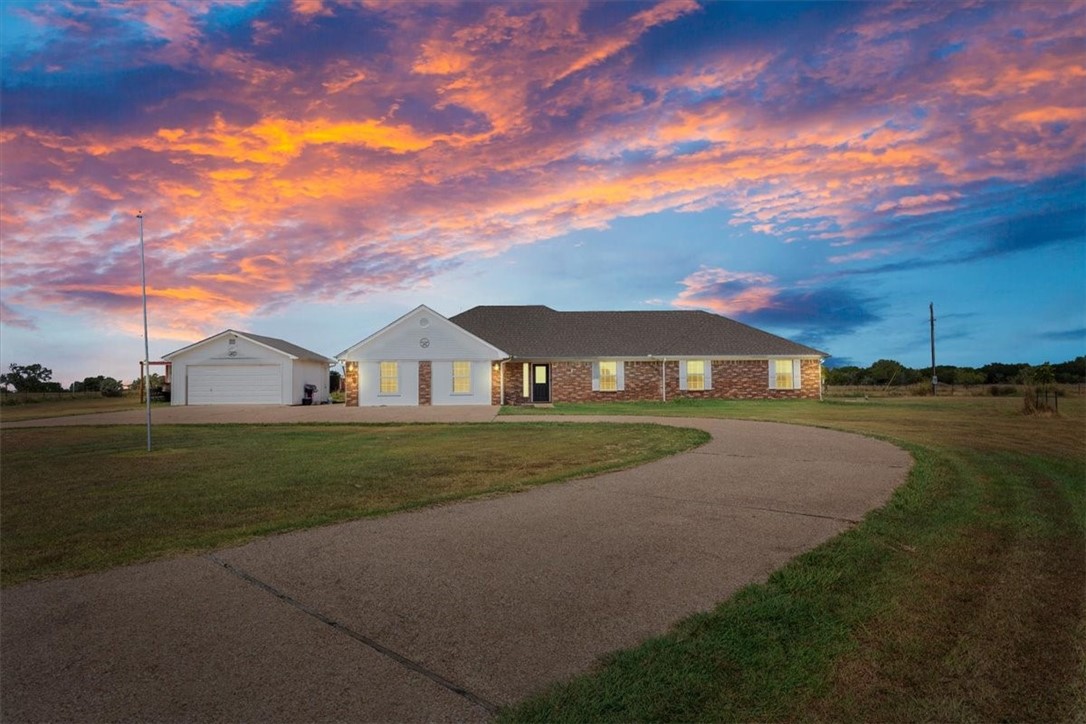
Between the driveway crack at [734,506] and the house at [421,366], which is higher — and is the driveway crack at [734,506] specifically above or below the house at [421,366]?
below

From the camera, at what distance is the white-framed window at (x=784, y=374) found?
33.4 m

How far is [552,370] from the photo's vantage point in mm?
33188

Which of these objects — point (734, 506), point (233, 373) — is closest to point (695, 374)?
point (233, 373)

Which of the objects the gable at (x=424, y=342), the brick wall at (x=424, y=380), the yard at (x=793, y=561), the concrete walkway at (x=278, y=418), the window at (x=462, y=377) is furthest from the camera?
the window at (x=462, y=377)

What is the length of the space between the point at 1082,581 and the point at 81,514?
32.2ft

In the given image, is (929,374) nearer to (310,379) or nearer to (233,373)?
(310,379)

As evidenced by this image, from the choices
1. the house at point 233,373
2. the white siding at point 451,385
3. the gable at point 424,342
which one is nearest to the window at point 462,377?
the white siding at point 451,385

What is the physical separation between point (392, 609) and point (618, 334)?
105ft

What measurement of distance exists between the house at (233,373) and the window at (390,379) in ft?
21.5

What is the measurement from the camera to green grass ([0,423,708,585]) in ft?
20.5

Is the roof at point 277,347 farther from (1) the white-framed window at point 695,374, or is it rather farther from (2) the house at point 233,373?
(1) the white-framed window at point 695,374

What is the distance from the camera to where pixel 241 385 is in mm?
34125

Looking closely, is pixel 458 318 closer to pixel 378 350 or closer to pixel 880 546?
pixel 378 350

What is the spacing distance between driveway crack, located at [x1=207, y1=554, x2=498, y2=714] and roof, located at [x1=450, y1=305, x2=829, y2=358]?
27.9 meters
